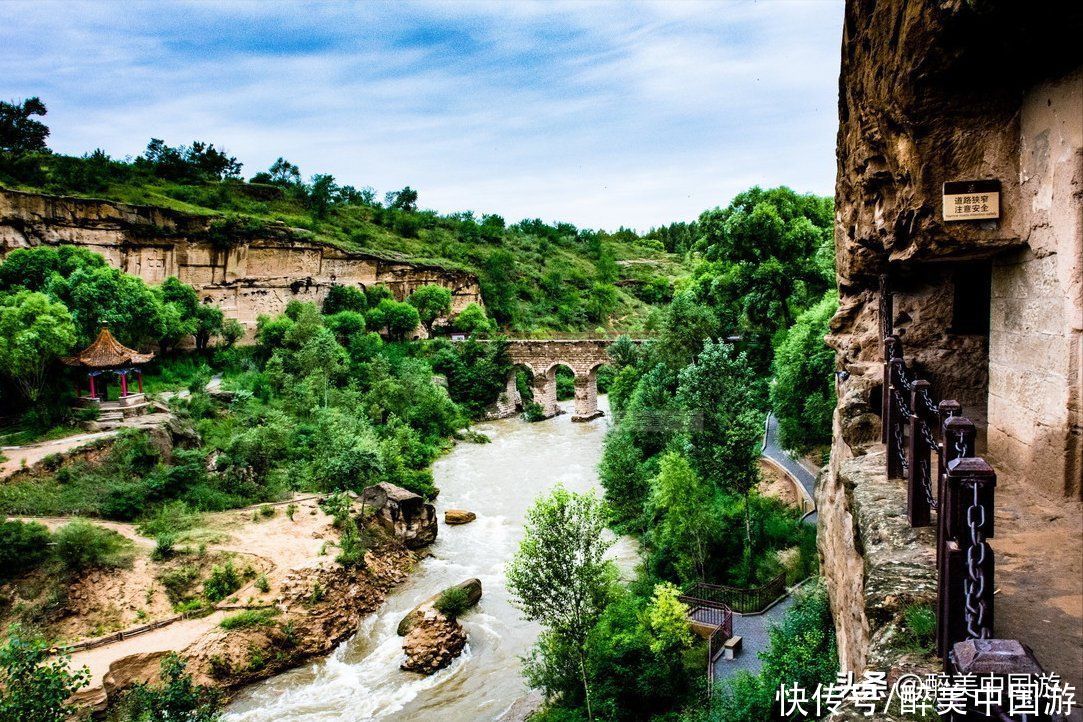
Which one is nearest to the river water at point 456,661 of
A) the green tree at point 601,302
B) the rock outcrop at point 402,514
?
the rock outcrop at point 402,514

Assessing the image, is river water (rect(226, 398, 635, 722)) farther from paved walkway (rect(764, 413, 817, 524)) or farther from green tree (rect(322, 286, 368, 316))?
green tree (rect(322, 286, 368, 316))

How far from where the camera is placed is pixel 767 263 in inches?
1048

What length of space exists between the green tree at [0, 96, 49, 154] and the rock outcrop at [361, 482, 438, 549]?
3923 cm

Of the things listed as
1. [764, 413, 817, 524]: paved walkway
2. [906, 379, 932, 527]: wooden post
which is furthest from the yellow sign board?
[764, 413, 817, 524]: paved walkway

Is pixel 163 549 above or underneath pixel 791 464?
underneath

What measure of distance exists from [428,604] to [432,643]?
5.49 feet

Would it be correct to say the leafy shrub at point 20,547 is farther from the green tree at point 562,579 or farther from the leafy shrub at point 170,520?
the green tree at point 562,579

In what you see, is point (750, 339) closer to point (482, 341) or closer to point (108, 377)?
point (482, 341)

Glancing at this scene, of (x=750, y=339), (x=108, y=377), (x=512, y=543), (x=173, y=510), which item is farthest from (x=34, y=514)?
(x=750, y=339)

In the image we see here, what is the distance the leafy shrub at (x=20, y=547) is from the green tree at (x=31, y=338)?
29.6 ft

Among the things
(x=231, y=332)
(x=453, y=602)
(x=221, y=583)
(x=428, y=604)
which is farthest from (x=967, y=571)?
(x=231, y=332)

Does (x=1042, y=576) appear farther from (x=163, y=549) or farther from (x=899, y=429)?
(x=163, y=549)

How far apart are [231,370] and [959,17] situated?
37436 mm

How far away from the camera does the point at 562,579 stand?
13680 mm
